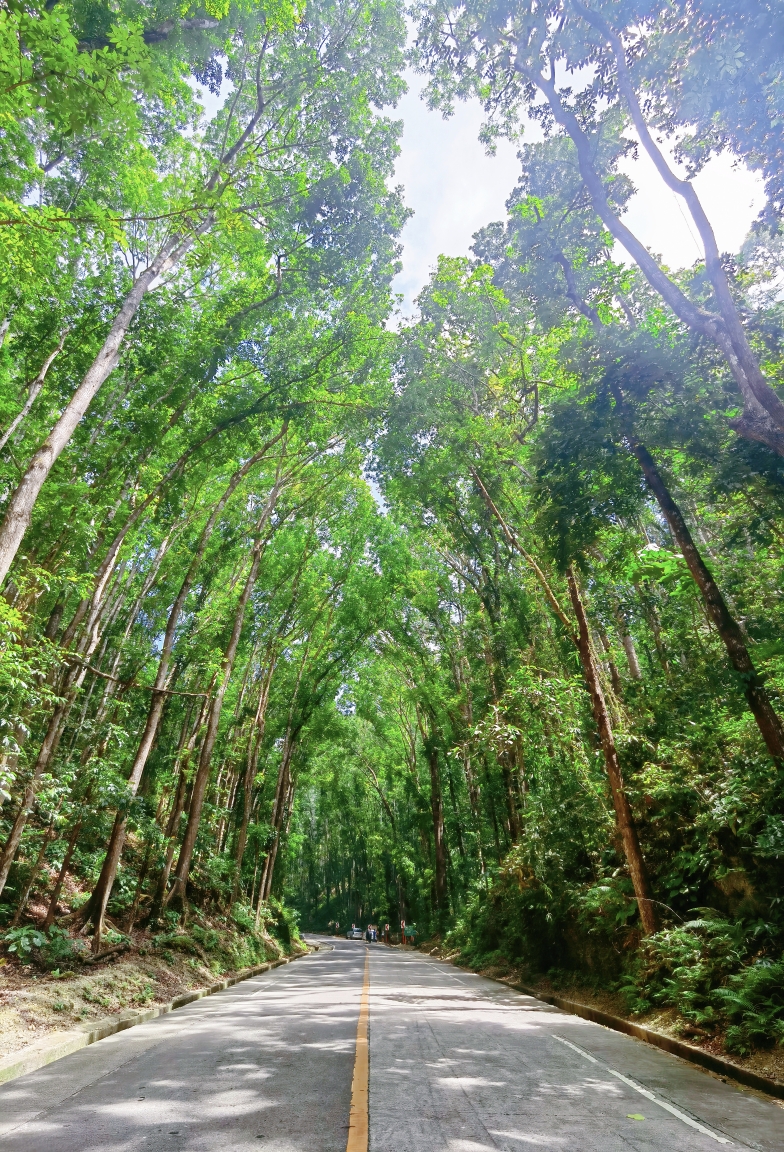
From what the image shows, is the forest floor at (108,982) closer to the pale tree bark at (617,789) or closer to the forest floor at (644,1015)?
the forest floor at (644,1015)

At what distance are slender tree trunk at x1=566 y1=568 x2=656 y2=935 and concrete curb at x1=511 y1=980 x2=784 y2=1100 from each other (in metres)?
1.34

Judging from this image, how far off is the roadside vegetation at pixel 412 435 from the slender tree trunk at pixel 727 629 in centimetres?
4

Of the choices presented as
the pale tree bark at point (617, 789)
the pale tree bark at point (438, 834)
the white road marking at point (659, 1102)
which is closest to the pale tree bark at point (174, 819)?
the pale tree bark at point (617, 789)

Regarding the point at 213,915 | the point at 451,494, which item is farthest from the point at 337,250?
the point at 213,915

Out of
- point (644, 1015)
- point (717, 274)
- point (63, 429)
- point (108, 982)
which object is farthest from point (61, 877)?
point (717, 274)

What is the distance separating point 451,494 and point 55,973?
13079 mm

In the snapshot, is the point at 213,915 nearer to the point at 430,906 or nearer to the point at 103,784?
the point at 103,784

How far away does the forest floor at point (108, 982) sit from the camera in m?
6.49

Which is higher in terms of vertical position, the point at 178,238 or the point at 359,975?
the point at 178,238

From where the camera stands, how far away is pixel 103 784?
30.2ft

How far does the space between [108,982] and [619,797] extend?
8.24 m

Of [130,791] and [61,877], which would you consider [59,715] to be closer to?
[130,791]

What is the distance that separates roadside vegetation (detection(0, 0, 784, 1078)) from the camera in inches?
275

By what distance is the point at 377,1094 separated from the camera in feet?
14.3
